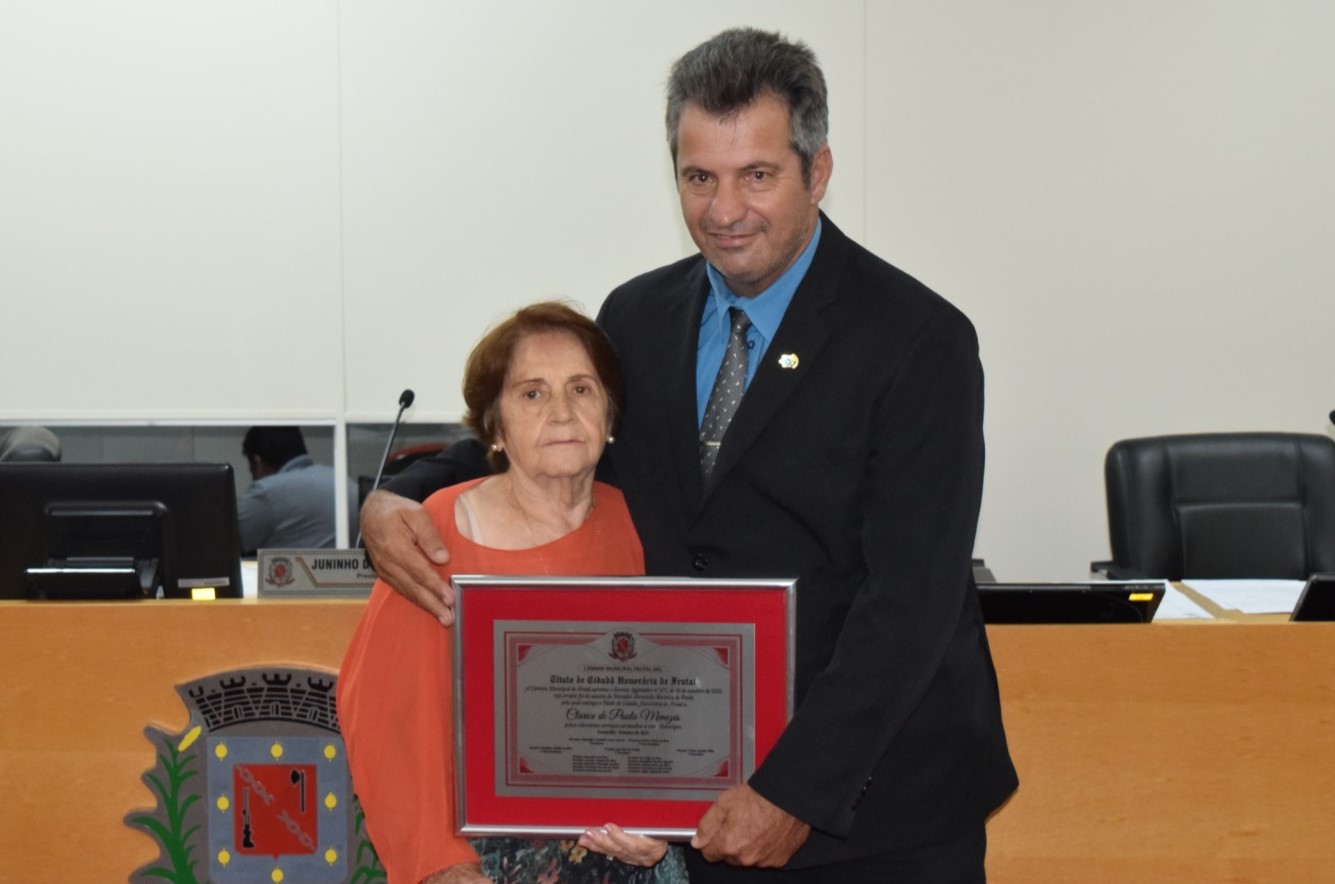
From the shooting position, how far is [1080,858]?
2.36 metres

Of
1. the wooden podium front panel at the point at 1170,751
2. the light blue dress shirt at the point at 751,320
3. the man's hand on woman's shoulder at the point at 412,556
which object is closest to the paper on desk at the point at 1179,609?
the wooden podium front panel at the point at 1170,751

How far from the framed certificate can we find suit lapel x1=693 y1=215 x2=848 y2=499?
0.53ft

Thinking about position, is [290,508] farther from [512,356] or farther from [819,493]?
[819,493]

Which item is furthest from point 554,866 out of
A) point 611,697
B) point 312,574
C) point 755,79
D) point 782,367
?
point 755,79

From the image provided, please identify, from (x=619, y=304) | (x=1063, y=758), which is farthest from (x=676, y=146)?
(x=1063, y=758)

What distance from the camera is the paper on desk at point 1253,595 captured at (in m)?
2.81

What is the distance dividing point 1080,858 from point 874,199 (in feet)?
9.58

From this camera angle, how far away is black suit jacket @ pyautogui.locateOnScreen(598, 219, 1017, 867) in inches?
64.0

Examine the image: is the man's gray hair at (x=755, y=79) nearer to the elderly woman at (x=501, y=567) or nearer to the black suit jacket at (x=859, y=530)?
the black suit jacket at (x=859, y=530)

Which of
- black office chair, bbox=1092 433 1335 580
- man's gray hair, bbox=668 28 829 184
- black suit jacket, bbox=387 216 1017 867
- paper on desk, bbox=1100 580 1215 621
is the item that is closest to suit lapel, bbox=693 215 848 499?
black suit jacket, bbox=387 216 1017 867

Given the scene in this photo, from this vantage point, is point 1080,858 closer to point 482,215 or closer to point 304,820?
point 304,820

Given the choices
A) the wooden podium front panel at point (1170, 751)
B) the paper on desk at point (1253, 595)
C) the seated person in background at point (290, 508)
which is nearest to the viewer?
the wooden podium front panel at point (1170, 751)

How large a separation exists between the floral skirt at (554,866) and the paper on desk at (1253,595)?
1.44 meters

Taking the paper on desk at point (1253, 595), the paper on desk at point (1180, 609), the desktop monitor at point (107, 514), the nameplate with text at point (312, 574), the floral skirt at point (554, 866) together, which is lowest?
the floral skirt at point (554, 866)
